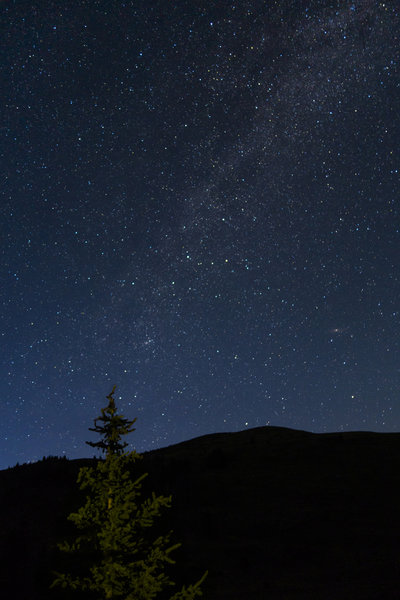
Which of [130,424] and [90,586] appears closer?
[90,586]

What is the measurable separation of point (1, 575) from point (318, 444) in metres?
19.4

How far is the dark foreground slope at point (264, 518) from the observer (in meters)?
15.7

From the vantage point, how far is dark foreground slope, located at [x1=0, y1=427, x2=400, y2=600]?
15727mm

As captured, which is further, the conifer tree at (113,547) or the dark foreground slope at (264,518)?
the dark foreground slope at (264,518)

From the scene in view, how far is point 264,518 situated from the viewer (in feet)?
69.0

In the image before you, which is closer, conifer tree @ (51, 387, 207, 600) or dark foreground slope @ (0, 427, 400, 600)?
conifer tree @ (51, 387, 207, 600)

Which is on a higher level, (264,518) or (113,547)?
(113,547)

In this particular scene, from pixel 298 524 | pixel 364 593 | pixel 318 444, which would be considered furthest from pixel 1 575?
pixel 318 444

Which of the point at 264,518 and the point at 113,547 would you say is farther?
the point at 264,518

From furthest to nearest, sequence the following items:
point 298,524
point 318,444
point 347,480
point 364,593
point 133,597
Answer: point 318,444
point 347,480
point 298,524
point 364,593
point 133,597

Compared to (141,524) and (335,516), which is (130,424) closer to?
(141,524)

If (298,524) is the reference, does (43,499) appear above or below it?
above

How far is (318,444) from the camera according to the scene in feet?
101

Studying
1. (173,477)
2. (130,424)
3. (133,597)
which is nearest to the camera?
(133,597)
